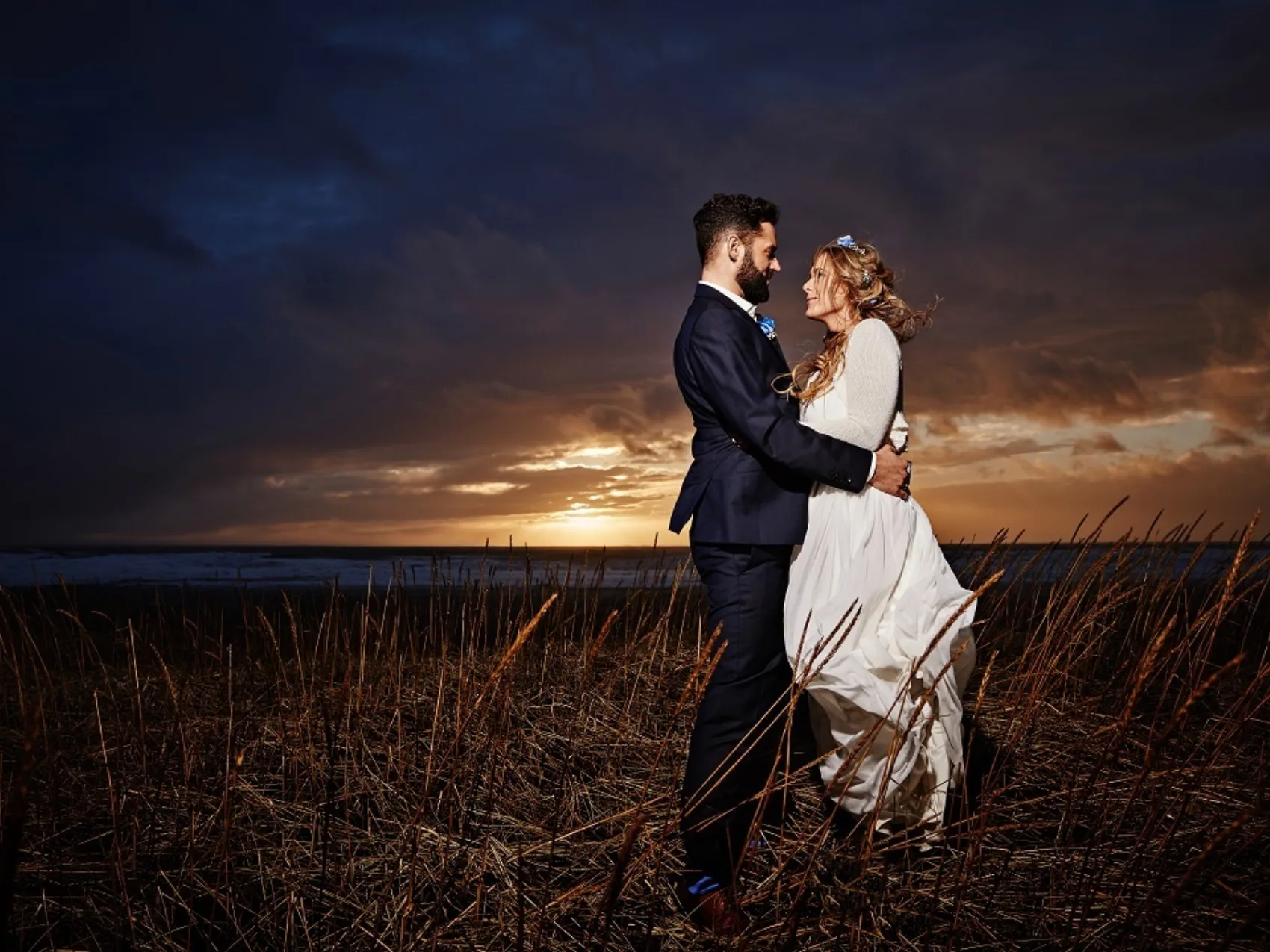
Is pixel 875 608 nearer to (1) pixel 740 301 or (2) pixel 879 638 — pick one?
(2) pixel 879 638

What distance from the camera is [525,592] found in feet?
15.6

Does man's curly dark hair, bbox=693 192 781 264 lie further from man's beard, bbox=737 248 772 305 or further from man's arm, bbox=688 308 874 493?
man's arm, bbox=688 308 874 493

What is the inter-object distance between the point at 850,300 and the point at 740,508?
0.89m

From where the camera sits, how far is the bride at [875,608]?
2.80 m

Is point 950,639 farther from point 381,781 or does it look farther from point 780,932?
point 381,781

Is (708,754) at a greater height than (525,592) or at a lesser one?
lesser

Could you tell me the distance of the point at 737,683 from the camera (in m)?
2.86

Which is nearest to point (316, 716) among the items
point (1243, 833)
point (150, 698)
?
point (150, 698)

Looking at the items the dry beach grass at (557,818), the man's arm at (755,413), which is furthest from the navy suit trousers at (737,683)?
the man's arm at (755,413)

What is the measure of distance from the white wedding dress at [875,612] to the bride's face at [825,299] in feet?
0.66

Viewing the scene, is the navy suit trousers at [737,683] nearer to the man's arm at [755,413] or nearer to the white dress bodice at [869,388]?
the man's arm at [755,413]

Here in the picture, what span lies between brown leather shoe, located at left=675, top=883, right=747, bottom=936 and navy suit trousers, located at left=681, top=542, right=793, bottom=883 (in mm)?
80

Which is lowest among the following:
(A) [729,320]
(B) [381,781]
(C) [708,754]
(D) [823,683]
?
(B) [381,781]

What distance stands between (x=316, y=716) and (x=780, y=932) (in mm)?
Answer: 2434
